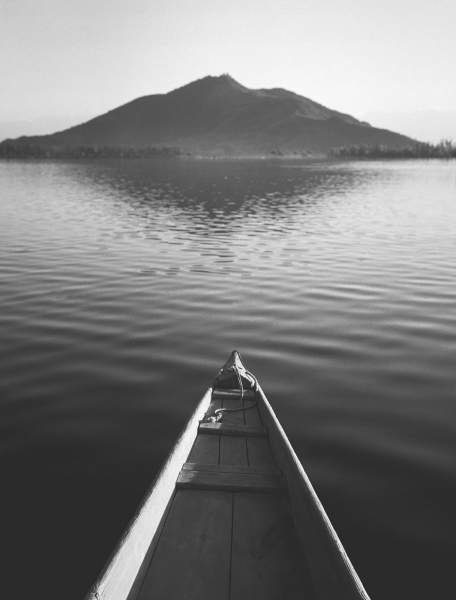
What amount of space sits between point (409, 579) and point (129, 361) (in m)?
6.36

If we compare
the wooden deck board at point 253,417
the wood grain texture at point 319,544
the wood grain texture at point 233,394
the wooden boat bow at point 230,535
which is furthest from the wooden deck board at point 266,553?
the wood grain texture at point 233,394

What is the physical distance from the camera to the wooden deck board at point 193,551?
12.1 ft

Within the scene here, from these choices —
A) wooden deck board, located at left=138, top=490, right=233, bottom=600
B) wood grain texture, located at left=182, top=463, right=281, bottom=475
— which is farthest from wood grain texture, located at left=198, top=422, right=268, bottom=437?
wooden deck board, located at left=138, top=490, right=233, bottom=600

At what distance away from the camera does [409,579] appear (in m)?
4.62

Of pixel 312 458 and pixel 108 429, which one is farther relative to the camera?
pixel 108 429

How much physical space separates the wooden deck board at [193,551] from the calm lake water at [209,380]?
118cm

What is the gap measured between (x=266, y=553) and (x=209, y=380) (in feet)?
15.9

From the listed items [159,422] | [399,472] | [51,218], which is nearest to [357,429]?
[399,472]

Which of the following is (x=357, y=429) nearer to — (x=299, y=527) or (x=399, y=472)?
(x=399, y=472)

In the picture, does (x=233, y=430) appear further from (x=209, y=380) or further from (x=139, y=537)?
(x=209, y=380)

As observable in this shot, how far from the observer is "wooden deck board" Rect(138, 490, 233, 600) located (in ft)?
12.1

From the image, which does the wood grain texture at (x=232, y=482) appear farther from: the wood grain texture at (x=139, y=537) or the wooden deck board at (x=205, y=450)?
the wooden deck board at (x=205, y=450)

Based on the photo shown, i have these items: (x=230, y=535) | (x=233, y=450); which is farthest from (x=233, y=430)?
(x=230, y=535)

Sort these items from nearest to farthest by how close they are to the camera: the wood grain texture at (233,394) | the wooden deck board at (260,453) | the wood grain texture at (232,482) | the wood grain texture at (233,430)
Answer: the wood grain texture at (232,482), the wooden deck board at (260,453), the wood grain texture at (233,430), the wood grain texture at (233,394)
